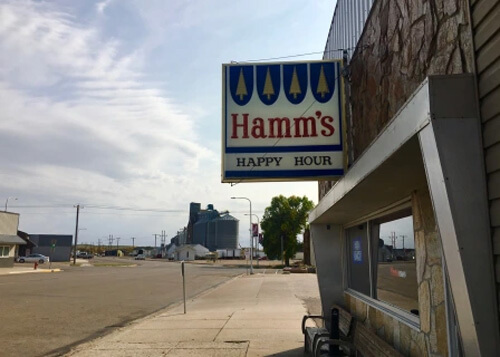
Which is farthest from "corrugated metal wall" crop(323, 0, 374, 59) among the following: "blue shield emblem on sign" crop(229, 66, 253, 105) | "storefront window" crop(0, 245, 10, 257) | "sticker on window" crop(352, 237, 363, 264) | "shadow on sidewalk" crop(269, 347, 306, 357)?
"storefront window" crop(0, 245, 10, 257)

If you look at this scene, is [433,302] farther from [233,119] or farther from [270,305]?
[270,305]

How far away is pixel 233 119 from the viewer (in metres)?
6.45

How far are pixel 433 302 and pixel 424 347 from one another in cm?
60

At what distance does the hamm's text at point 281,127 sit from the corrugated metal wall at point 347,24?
108 cm

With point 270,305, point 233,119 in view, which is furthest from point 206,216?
point 233,119

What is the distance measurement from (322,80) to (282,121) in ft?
2.58

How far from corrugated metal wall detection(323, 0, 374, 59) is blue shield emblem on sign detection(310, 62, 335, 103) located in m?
0.39

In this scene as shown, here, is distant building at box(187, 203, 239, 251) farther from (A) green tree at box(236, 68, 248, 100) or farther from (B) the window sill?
(A) green tree at box(236, 68, 248, 100)

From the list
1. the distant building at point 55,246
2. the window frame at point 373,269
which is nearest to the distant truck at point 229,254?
the distant building at point 55,246

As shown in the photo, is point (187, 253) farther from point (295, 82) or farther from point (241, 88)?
point (295, 82)

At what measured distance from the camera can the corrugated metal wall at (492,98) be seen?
2506 millimetres

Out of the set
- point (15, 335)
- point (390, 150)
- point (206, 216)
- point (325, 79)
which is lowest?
point (15, 335)

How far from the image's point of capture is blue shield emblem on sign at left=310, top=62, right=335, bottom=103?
6328 mm

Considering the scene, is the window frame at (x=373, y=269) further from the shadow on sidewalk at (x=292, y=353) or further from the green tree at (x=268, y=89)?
the green tree at (x=268, y=89)
